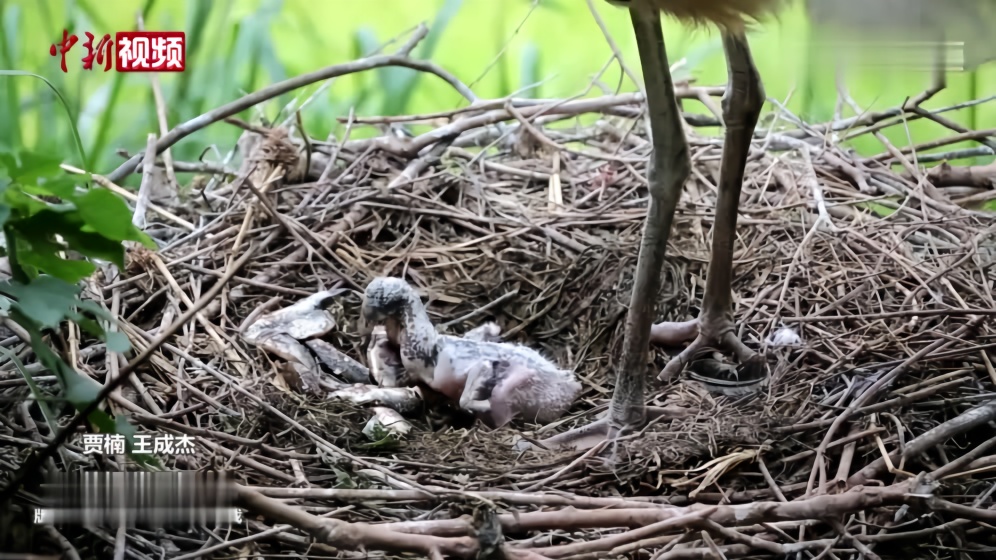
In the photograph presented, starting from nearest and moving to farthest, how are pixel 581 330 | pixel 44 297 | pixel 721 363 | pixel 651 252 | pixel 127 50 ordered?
pixel 44 297, pixel 127 50, pixel 651 252, pixel 721 363, pixel 581 330

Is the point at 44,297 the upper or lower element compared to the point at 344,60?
lower

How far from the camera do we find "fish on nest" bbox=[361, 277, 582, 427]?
47.4 inches

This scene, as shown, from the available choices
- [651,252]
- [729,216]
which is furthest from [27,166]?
[729,216]

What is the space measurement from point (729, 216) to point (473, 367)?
0.49m

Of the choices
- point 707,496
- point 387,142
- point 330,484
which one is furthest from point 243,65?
point 707,496

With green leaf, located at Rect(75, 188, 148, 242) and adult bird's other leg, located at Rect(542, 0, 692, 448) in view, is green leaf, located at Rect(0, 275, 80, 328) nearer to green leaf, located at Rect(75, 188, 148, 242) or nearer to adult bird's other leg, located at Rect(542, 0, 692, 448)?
green leaf, located at Rect(75, 188, 148, 242)

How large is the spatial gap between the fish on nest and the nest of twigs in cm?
4

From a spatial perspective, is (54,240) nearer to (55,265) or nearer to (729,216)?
(55,265)

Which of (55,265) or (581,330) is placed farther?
(581,330)

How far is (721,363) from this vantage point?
4.28 ft

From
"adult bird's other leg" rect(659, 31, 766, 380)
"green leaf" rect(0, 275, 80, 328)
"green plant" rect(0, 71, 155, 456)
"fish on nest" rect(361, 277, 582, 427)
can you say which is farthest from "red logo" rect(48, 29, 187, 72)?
"adult bird's other leg" rect(659, 31, 766, 380)

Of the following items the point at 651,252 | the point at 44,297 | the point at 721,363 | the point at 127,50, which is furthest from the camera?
the point at 721,363

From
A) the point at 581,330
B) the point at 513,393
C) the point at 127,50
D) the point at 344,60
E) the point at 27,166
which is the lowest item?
the point at 513,393

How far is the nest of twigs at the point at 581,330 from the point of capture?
33.3 inches
